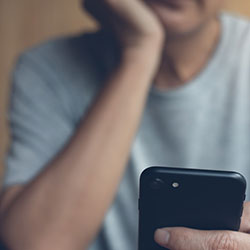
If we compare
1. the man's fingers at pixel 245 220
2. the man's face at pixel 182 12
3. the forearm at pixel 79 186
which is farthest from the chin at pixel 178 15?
the man's fingers at pixel 245 220

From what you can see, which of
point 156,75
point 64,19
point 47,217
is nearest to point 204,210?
point 47,217

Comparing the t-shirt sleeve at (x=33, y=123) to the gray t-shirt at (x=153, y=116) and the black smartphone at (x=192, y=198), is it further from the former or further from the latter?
the black smartphone at (x=192, y=198)

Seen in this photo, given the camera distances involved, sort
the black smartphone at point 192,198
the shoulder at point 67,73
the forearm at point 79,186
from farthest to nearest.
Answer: the shoulder at point 67,73 < the forearm at point 79,186 < the black smartphone at point 192,198

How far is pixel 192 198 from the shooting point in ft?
0.91

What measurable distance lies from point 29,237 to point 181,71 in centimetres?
31

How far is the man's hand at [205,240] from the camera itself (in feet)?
0.91

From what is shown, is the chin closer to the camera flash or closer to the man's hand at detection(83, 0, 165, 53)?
the man's hand at detection(83, 0, 165, 53)

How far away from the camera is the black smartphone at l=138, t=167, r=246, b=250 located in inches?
10.7

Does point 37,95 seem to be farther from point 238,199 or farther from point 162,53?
point 238,199

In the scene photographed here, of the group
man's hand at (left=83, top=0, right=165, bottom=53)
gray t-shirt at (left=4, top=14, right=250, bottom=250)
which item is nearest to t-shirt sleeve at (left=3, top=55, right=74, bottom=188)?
gray t-shirt at (left=4, top=14, right=250, bottom=250)

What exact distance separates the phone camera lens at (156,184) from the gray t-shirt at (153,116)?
27 cm

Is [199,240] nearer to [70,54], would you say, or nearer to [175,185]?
[175,185]

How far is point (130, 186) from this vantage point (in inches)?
22.0

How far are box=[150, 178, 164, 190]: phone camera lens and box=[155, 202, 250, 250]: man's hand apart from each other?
0.11 feet
